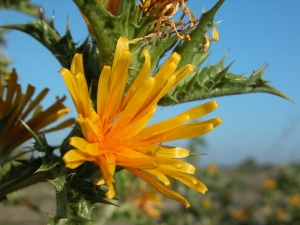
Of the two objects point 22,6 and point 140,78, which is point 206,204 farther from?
point 140,78

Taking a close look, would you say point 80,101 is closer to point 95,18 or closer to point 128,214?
point 95,18

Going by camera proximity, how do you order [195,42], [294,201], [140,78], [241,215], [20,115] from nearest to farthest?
1. [140,78]
2. [195,42]
3. [20,115]
4. [294,201]
5. [241,215]

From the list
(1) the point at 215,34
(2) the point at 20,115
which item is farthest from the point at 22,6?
(1) the point at 215,34

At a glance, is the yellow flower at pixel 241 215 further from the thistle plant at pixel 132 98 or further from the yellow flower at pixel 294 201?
the thistle plant at pixel 132 98

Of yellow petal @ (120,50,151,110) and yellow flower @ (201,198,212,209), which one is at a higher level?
yellow petal @ (120,50,151,110)

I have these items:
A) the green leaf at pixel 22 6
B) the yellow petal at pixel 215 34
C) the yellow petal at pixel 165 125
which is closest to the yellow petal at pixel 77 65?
the yellow petal at pixel 165 125

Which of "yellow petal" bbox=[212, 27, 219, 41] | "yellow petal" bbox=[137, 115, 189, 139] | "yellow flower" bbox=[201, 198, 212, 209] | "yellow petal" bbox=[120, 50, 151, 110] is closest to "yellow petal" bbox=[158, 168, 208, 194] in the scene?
"yellow petal" bbox=[137, 115, 189, 139]

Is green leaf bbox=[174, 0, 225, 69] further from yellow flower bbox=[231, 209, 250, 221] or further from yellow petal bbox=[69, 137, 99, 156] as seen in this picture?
yellow flower bbox=[231, 209, 250, 221]
